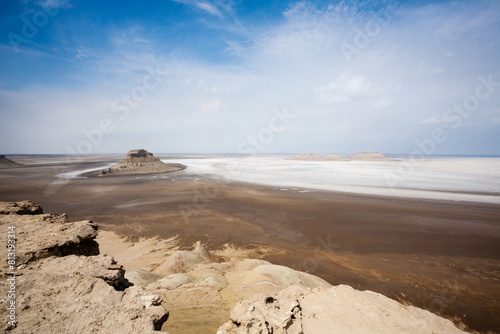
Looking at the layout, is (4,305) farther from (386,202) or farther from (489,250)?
(386,202)

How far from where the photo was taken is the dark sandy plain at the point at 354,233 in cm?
679

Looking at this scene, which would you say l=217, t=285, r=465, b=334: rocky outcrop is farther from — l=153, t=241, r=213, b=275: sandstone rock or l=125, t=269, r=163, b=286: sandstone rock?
l=153, t=241, r=213, b=275: sandstone rock

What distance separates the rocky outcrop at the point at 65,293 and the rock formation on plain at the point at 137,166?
4576 centimetres

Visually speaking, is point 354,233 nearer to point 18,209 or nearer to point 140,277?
point 140,277

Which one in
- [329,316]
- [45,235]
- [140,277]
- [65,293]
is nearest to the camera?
[65,293]

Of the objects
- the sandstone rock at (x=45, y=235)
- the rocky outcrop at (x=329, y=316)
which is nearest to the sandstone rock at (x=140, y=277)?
the sandstone rock at (x=45, y=235)

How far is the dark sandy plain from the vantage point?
6.79m

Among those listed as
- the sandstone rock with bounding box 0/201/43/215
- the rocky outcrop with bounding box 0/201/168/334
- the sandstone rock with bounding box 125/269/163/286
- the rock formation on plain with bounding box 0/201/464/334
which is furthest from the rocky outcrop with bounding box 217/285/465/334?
the sandstone rock with bounding box 0/201/43/215

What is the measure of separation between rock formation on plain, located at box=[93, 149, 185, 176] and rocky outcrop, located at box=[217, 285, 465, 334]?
48587 mm

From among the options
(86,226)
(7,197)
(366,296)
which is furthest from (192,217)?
(7,197)

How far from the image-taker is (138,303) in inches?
118

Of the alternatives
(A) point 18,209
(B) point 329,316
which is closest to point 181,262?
(A) point 18,209

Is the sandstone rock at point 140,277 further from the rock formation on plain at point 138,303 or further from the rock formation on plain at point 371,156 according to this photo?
the rock formation on plain at point 371,156

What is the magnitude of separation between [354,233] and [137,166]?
159 feet
